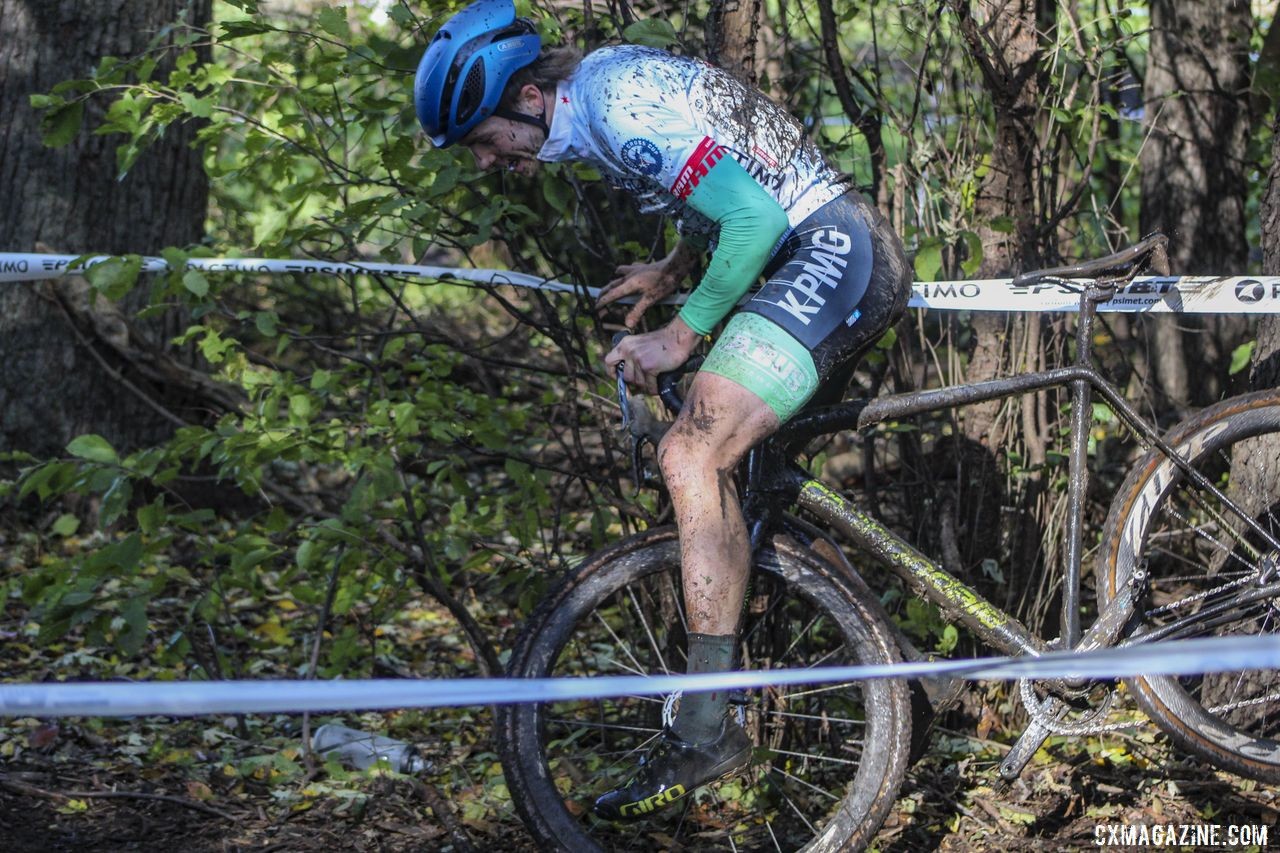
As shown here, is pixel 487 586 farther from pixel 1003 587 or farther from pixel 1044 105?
pixel 1044 105

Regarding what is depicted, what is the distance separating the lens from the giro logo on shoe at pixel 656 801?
10.3ft

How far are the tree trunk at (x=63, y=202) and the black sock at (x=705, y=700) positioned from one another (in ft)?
12.3

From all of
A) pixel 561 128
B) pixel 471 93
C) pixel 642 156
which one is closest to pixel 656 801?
pixel 642 156

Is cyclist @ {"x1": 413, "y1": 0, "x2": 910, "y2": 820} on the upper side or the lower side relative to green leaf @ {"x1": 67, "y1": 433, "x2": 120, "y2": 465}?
upper

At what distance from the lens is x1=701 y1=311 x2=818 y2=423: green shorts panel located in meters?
3.06

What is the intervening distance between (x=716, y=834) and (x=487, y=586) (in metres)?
1.94

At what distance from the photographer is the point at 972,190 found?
4117 millimetres

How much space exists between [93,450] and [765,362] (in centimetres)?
221

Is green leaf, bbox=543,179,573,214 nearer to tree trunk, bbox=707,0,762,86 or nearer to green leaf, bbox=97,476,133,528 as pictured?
tree trunk, bbox=707,0,762,86

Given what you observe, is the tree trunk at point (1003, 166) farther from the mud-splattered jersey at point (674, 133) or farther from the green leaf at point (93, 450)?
the green leaf at point (93, 450)

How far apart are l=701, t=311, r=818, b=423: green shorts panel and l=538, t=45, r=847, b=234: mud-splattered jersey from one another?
0.31 m

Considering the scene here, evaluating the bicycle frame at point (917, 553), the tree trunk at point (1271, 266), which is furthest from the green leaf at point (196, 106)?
the tree trunk at point (1271, 266)

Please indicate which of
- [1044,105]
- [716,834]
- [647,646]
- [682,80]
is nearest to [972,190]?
[1044,105]

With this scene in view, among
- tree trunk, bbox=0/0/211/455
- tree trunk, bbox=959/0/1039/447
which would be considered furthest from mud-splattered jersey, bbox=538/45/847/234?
tree trunk, bbox=0/0/211/455
